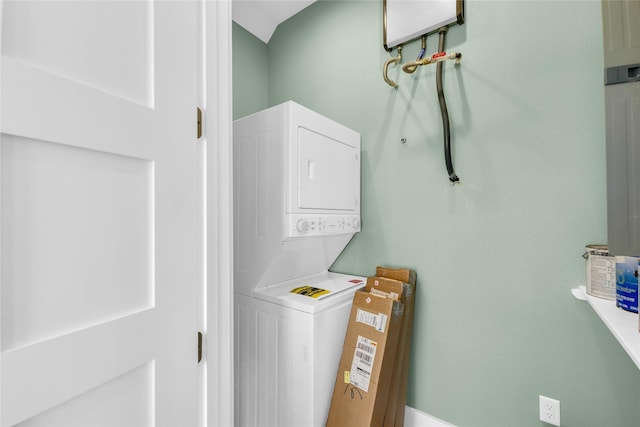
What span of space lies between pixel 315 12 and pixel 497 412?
3.05m

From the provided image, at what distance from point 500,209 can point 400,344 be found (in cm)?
95

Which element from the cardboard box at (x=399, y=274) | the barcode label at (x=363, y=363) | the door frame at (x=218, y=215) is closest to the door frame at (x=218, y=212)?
the door frame at (x=218, y=215)

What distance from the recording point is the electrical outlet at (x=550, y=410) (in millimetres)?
1396

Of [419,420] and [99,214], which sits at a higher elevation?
[99,214]

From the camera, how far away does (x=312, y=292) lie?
5.46ft

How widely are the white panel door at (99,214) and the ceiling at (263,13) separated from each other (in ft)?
5.99

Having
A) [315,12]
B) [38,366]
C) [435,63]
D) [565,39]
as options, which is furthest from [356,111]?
[38,366]

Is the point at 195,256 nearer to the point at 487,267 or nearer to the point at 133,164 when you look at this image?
the point at 133,164

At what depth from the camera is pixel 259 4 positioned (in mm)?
2336

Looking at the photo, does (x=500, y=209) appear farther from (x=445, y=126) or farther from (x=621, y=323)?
(x=621, y=323)

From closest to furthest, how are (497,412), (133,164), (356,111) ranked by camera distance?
(133,164) < (497,412) < (356,111)

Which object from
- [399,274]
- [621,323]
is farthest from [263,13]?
[621,323]

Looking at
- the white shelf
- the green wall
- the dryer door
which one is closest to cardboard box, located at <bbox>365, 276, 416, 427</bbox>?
the green wall

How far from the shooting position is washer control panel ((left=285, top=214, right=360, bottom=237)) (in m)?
1.49
